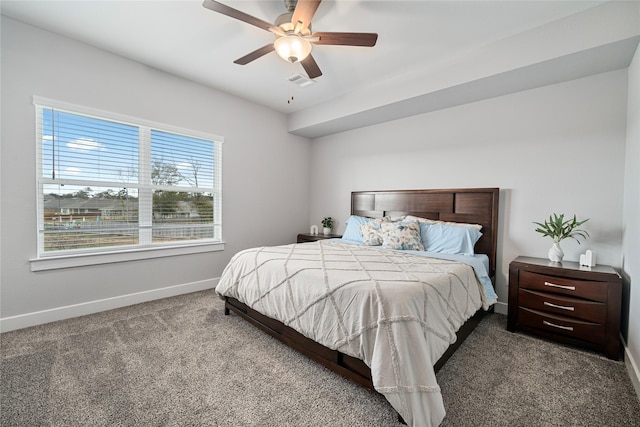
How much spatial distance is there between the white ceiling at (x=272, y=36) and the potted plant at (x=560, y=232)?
1.81m

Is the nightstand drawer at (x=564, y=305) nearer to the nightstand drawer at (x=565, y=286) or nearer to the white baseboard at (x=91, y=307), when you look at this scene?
the nightstand drawer at (x=565, y=286)

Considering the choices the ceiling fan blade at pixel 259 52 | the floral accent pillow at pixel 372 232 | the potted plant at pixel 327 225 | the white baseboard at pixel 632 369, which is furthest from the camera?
the potted plant at pixel 327 225

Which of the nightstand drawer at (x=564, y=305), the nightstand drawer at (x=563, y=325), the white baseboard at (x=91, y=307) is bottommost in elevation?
the white baseboard at (x=91, y=307)

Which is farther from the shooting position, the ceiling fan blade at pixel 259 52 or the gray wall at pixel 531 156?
the gray wall at pixel 531 156

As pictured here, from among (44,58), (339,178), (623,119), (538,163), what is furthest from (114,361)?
(623,119)

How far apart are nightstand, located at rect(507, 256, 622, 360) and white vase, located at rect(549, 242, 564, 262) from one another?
0.05m

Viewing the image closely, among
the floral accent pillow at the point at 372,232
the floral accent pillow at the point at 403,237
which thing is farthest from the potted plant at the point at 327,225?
the floral accent pillow at the point at 403,237

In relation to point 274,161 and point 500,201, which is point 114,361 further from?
point 500,201

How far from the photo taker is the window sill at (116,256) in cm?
262

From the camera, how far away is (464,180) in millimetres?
3420

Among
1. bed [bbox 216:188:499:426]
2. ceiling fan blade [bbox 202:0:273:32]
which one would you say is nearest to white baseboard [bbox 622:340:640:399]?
bed [bbox 216:188:499:426]

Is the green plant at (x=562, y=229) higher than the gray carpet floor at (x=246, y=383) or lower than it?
higher

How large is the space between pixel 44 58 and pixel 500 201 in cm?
502

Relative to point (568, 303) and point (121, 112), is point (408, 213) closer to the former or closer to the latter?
point (568, 303)
